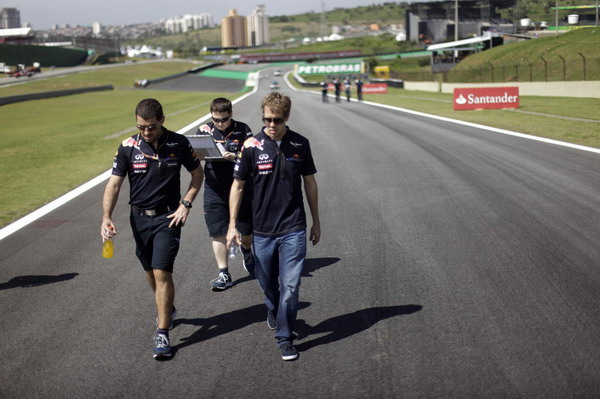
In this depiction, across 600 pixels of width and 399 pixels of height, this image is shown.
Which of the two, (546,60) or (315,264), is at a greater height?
(546,60)

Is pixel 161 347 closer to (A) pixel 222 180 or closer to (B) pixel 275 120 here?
(B) pixel 275 120

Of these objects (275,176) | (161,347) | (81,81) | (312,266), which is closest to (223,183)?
(312,266)

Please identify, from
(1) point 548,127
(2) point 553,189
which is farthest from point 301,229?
(1) point 548,127

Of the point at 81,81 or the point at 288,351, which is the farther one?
the point at 81,81

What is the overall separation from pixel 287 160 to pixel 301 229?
1.87 feet

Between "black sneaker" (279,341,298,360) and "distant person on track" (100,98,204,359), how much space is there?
1.01m

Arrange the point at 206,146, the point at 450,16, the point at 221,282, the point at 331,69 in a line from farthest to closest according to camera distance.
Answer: the point at 450,16 < the point at 331,69 < the point at 221,282 < the point at 206,146

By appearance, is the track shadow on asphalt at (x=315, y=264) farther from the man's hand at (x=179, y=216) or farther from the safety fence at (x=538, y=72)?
the safety fence at (x=538, y=72)

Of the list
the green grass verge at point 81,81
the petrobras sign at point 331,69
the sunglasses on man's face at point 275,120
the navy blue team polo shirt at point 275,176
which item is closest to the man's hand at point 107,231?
the navy blue team polo shirt at point 275,176

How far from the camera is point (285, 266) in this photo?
5.39 m

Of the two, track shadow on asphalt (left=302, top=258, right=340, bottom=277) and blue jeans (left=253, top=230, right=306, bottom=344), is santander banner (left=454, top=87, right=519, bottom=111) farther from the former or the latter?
blue jeans (left=253, top=230, right=306, bottom=344)

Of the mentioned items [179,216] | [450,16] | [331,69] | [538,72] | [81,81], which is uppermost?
[450,16]

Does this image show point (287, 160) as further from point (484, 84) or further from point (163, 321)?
point (484, 84)

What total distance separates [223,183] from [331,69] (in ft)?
347
